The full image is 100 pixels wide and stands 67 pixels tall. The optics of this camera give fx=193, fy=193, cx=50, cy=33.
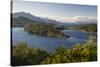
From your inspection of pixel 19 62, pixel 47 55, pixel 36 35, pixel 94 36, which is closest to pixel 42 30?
pixel 36 35

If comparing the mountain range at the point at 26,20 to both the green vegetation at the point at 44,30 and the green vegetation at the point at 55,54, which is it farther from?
the green vegetation at the point at 55,54

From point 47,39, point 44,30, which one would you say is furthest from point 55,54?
point 44,30

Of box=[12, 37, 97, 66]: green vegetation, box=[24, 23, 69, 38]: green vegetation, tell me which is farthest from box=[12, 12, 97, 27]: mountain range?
box=[12, 37, 97, 66]: green vegetation

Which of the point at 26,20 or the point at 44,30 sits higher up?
the point at 26,20

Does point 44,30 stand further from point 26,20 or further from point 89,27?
point 89,27

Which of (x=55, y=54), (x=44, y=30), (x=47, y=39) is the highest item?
(x=44, y=30)

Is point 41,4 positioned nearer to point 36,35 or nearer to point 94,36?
point 36,35
